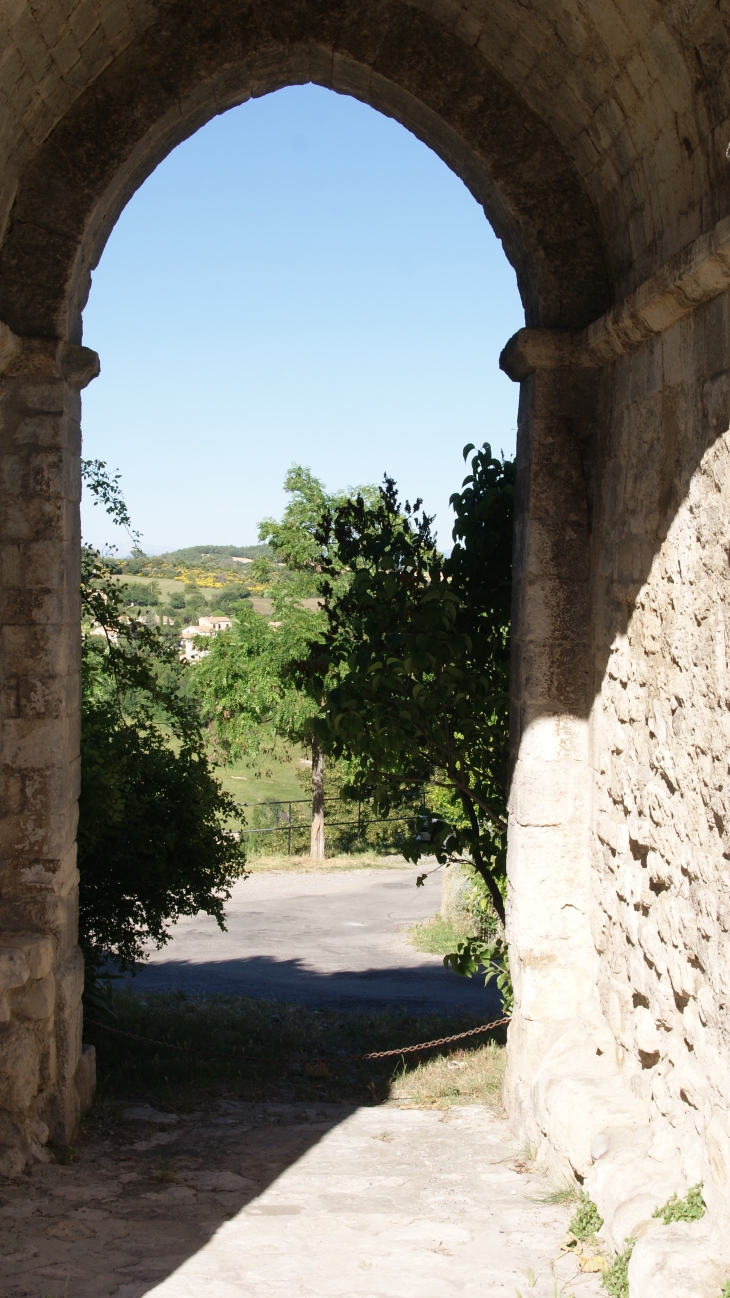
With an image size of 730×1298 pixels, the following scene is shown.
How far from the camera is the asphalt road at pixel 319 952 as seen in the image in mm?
9266

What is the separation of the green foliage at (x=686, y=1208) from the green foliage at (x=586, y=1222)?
0.39 metres

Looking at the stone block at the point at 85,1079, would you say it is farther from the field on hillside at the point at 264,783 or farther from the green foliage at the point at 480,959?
the field on hillside at the point at 264,783

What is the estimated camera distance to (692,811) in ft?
10.5

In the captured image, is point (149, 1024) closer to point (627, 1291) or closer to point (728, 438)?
point (627, 1291)

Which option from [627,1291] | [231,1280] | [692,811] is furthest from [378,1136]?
[692,811]

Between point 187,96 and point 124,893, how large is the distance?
415 centimetres

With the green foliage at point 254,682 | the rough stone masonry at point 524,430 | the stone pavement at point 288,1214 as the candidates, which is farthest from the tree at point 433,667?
the green foliage at point 254,682

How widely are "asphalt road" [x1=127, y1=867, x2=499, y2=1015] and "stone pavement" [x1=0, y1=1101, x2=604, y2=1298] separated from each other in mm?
3978

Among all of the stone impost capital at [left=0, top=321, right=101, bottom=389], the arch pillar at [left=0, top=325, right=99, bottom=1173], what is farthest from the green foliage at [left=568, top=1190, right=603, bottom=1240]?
the stone impost capital at [left=0, top=321, right=101, bottom=389]

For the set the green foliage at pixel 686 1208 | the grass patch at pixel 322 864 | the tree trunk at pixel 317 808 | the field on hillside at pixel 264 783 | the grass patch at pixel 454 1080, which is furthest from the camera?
the field on hillside at pixel 264 783

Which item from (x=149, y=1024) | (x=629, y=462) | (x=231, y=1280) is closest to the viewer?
(x=231, y=1280)

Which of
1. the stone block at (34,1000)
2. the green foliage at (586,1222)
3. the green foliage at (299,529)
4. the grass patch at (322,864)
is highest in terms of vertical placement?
the green foliage at (299,529)

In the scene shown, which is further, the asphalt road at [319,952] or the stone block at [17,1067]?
the asphalt road at [319,952]

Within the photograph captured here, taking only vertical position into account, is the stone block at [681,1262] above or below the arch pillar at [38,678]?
below
